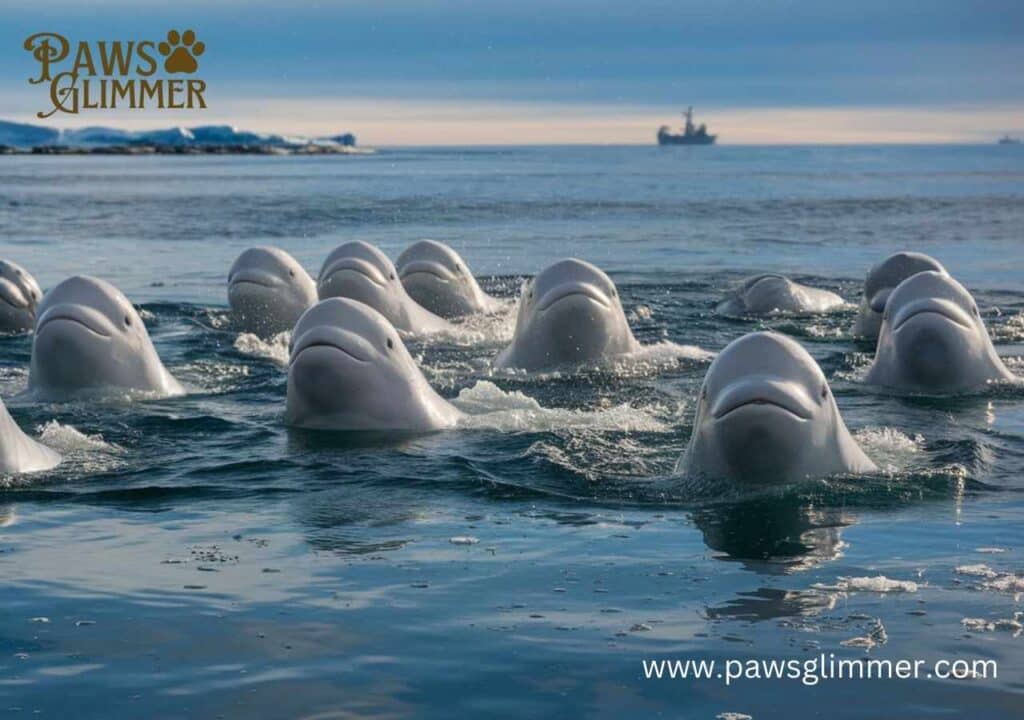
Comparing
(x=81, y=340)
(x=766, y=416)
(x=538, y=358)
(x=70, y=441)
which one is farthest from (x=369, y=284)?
(x=766, y=416)

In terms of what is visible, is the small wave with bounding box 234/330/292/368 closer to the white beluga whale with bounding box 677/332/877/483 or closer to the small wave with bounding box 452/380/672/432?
the small wave with bounding box 452/380/672/432

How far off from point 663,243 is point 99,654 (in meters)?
36.1

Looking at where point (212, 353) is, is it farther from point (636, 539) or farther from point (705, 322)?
point (636, 539)

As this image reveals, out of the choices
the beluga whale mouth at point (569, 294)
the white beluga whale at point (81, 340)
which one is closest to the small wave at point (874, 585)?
the beluga whale mouth at point (569, 294)

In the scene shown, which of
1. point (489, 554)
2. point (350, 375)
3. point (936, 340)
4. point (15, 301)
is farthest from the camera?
point (15, 301)

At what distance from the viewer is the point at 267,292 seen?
71.7 feet

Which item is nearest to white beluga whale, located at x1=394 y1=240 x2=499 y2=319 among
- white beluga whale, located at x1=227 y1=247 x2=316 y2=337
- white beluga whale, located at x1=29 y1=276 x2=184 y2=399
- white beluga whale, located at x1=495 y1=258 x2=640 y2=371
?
white beluga whale, located at x1=227 y1=247 x2=316 y2=337

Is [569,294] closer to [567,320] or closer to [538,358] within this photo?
[567,320]

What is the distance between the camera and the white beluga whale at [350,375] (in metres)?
13.6

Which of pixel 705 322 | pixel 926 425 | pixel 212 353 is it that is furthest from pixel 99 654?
pixel 705 322

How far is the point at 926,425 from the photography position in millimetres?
14922

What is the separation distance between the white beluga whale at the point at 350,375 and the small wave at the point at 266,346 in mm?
5598

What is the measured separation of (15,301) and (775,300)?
10.7 meters

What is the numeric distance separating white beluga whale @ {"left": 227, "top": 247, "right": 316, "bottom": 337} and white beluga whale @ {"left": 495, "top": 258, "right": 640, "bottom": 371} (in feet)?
15.9
